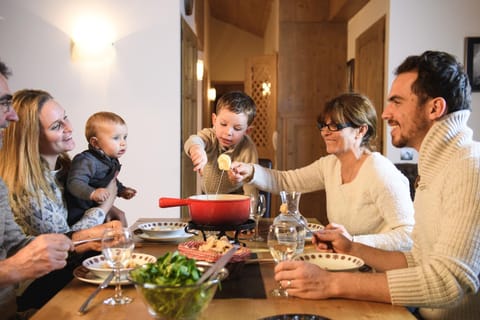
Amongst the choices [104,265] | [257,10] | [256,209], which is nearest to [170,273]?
[104,265]

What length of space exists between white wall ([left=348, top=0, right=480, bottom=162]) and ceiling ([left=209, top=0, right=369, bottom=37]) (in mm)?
994

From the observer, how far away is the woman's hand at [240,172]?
2470mm

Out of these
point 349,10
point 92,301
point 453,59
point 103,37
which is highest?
point 349,10

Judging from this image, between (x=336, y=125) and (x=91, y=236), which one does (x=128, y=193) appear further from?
(x=336, y=125)

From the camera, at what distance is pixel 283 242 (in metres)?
1.34

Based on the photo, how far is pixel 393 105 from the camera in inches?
64.1

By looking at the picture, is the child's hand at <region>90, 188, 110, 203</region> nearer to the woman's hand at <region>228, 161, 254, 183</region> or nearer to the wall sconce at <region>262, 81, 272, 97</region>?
the woman's hand at <region>228, 161, 254, 183</region>

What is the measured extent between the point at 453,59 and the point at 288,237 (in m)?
0.78

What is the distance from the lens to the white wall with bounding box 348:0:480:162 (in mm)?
3869

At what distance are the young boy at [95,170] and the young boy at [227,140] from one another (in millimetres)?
433

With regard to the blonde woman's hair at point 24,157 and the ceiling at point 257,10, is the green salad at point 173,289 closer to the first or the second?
the blonde woman's hair at point 24,157

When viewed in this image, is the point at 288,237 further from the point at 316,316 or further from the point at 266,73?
the point at 266,73

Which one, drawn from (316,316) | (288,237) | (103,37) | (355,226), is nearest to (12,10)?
(103,37)

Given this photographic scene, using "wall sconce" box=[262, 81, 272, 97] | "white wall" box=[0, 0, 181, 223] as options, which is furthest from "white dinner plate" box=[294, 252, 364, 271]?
"wall sconce" box=[262, 81, 272, 97]
